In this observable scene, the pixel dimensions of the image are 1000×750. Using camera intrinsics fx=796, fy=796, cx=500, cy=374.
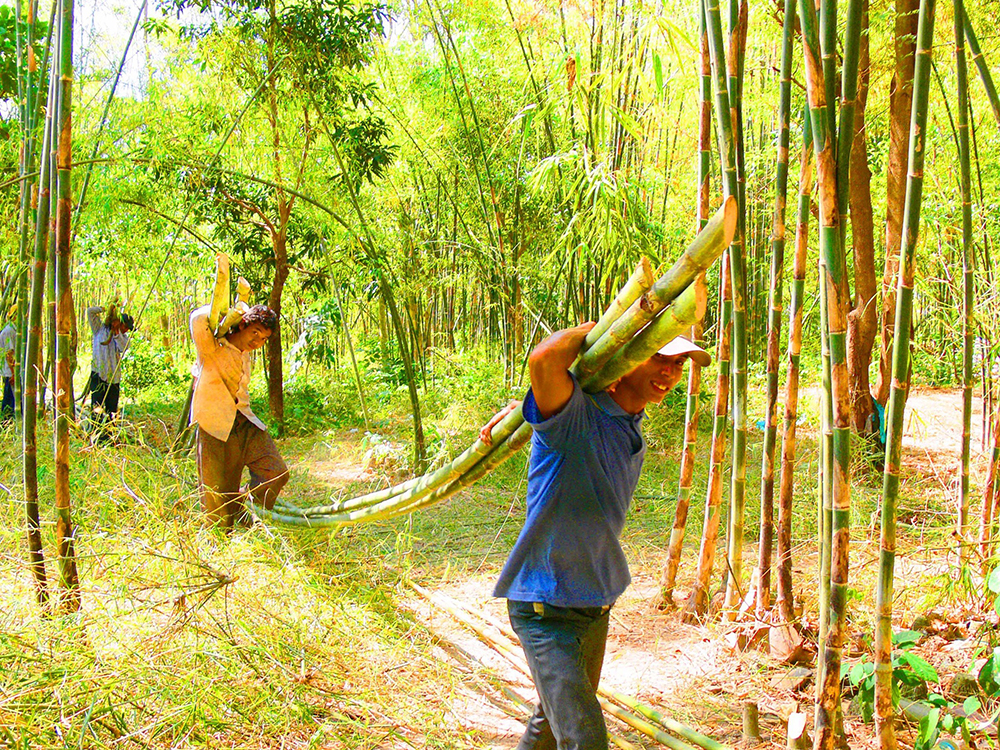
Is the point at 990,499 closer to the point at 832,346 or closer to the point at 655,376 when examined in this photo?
the point at 832,346

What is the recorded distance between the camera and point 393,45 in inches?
285

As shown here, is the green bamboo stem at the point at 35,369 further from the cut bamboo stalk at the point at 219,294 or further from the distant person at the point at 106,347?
→ the distant person at the point at 106,347

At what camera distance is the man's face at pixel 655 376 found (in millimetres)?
1550

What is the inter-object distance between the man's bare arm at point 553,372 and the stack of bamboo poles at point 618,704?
38.2 inches

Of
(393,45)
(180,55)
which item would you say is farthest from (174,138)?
(393,45)

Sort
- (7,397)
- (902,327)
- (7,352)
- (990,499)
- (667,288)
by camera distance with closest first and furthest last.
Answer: (667,288), (902,327), (990,499), (7,352), (7,397)

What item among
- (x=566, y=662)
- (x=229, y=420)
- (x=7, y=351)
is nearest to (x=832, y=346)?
(x=566, y=662)

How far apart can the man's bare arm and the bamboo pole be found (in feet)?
2.38

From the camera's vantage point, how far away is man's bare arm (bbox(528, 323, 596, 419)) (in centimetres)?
143

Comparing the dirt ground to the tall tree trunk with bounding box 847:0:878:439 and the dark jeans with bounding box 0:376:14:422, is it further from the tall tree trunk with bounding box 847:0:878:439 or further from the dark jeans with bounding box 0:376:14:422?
the dark jeans with bounding box 0:376:14:422

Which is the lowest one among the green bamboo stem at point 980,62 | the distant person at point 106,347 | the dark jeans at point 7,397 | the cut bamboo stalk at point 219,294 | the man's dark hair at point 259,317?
the dark jeans at point 7,397

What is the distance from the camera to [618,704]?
2.20 meters

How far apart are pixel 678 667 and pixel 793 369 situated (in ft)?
3.36

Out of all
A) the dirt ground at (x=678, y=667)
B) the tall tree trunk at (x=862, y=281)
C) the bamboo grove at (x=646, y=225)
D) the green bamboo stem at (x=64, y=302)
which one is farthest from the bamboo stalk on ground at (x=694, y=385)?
the tall tree trunk at (x=862, y=281)
